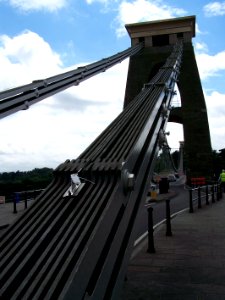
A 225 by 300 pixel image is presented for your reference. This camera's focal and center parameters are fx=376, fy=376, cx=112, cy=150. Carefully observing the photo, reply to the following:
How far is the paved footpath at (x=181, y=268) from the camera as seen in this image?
3.94 metres

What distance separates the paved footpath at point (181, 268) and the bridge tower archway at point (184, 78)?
26.6 m

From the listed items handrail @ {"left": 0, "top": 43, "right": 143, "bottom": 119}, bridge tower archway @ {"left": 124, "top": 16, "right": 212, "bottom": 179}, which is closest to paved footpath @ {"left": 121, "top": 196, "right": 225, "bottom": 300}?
handrail @ {"left": 0, "top": 43, "right": 143, "bottom": 119}

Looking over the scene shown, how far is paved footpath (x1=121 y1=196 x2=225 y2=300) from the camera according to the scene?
12.9 ft

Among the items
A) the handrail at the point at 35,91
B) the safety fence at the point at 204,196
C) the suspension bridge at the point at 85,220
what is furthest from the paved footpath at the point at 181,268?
the safety fence at the point at 204,196

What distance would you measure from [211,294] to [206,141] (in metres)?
30.7

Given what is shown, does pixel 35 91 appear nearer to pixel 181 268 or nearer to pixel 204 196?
pixel 181 268

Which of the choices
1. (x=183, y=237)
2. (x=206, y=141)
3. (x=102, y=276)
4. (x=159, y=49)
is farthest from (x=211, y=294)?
(x=159, y=49)

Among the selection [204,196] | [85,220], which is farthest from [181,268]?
[204,196]

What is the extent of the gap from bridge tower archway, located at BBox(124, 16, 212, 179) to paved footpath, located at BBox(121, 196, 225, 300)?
1046 inches

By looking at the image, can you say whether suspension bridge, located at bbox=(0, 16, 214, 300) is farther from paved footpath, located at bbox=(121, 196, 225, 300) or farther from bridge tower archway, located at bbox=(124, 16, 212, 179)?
bridge tower archway, located at bbox=(124, 16, 212, 179)

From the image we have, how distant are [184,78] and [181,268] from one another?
1273 inches

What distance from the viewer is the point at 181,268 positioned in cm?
484

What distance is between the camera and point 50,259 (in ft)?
7.84

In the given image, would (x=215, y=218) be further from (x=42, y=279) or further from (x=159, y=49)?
(x=159, y=49)
